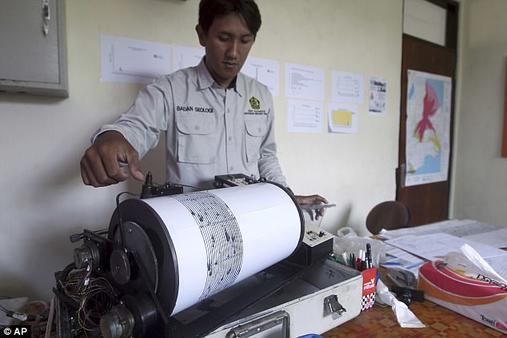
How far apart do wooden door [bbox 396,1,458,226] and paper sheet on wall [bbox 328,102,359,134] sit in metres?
0.58

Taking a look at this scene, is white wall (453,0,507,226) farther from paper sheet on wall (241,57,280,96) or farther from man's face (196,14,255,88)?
man's face (196,14,255,88)

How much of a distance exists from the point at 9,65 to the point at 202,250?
90cm

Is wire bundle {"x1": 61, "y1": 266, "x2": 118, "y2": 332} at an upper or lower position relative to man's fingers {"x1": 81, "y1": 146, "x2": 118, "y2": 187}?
lower

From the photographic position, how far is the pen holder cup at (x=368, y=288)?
880mm

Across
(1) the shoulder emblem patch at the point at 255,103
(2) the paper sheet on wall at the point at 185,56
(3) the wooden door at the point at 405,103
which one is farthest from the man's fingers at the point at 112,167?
(3) the wooden door at the point at 405,103

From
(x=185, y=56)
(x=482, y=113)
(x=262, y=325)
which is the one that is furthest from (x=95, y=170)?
(x=482, y=113)

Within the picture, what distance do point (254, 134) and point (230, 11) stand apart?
44 cm

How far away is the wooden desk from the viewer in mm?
798

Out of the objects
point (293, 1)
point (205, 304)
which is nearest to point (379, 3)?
point (293, 1)

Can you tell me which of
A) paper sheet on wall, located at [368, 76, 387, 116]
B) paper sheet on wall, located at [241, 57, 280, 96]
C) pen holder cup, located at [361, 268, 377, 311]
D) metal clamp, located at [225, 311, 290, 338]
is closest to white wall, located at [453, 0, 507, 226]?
paper sheet on wall, located at [368, 76, 387, 116]

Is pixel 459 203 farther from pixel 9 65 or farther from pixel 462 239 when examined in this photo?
pixel 9 65

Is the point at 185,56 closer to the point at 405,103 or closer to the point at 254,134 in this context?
the point at 254,134

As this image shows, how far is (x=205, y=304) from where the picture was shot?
0.70 metres

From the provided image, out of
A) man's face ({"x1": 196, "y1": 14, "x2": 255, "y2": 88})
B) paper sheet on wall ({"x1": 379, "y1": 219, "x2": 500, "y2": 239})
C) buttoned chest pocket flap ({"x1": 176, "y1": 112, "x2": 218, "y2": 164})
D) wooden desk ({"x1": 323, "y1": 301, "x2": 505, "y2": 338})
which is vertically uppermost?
man's face ({"x1": 196, "y1": 14, "x2": 255, "y2": 88})
